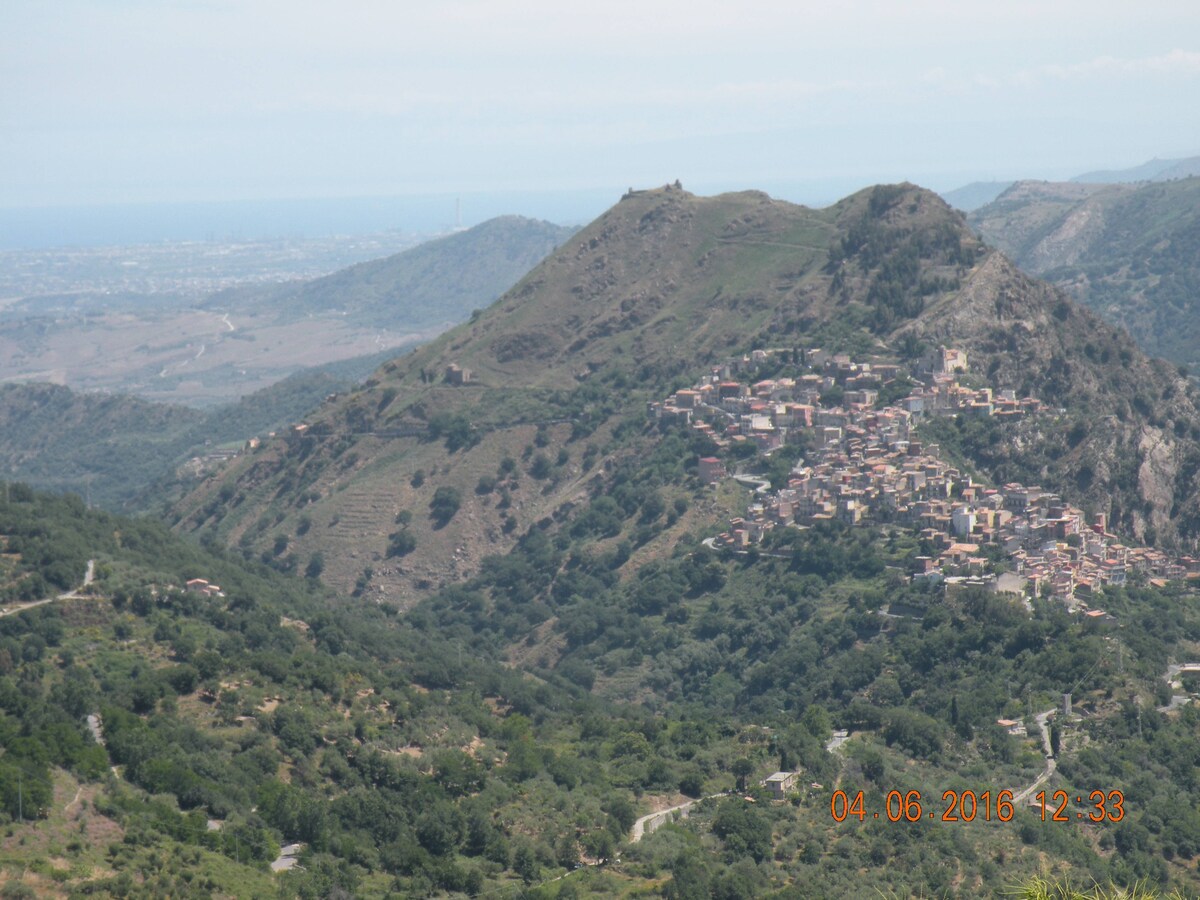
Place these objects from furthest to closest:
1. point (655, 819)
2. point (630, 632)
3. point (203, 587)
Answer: point (630, 632) → point (203, 587) → point (655, 819)

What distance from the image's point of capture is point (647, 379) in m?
99.8

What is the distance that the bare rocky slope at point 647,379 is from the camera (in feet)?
272

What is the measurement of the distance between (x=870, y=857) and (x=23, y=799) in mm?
19624

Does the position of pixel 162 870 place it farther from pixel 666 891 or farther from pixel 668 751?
pixel 668 751

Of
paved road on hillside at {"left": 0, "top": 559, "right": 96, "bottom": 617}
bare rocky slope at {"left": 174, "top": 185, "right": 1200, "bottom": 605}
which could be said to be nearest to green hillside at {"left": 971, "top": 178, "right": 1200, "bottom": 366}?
bare rocky slope at {"left": 174, "top": 185, "right": 1200, "bottom": 605}

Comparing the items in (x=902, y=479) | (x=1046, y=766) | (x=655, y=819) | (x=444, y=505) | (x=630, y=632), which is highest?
(x=902, y=479)

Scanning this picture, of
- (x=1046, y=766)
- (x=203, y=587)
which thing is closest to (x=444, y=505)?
(x=203, y=587)

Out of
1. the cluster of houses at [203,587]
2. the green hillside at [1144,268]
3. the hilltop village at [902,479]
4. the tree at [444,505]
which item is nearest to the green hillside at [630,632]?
the tree at [444,505]

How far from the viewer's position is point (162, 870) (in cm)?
3322

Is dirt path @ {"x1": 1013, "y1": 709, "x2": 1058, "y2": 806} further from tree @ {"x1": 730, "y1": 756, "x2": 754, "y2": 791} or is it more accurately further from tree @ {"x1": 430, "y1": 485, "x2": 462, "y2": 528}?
tree @ {"x1": 430, "y1": 485, "x2": 462, "y2": 528}

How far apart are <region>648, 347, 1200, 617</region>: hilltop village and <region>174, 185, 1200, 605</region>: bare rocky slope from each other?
108 inches

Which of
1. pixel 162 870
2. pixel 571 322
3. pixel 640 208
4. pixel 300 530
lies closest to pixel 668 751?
pixel 162 870

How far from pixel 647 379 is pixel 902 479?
26.9 metres

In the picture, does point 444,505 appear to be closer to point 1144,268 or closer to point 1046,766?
point 1046,766
